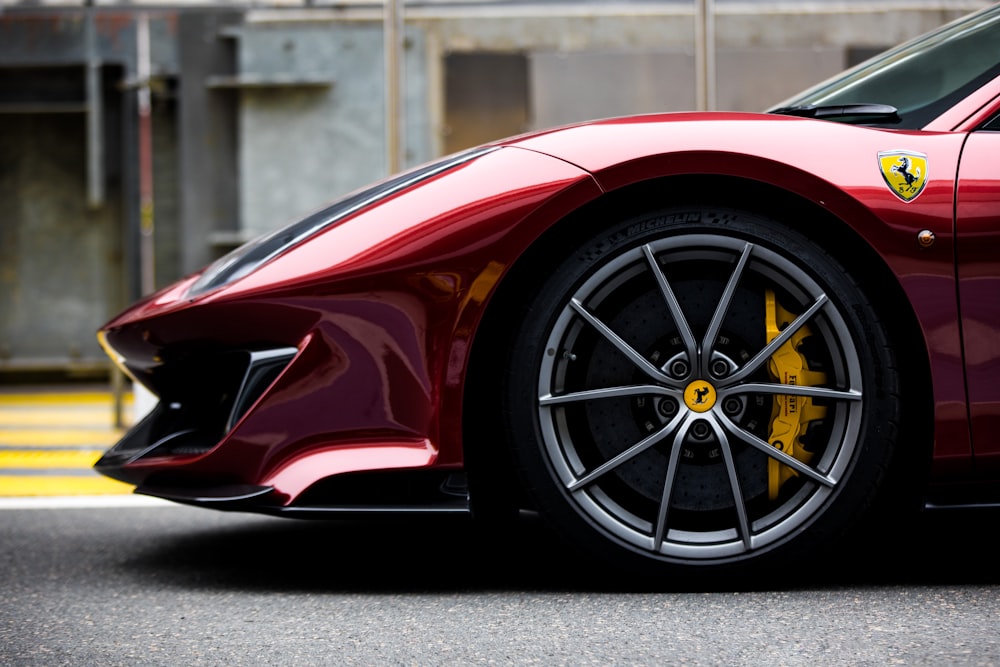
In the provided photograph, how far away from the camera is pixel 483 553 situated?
2.66m

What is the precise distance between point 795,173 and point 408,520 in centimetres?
100

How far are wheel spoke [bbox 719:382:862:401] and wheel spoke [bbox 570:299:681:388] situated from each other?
108mm

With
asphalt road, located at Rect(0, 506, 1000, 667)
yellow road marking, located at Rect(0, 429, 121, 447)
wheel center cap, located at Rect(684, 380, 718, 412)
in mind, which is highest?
wheel center cap, located at Rect(684, 380, 718, 412)

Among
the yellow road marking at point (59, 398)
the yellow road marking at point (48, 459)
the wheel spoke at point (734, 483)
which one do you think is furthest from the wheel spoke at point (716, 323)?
the yellow road marking at point (59, 398)

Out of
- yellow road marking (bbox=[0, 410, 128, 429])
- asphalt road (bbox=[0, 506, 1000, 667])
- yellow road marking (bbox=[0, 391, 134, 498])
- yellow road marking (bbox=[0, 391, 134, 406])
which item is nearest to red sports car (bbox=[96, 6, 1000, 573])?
asphalt road (bbox=[0, 506, 1000, 667])

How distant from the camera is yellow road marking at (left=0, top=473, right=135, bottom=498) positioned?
3.81m

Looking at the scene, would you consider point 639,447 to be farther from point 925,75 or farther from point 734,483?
point 925,75

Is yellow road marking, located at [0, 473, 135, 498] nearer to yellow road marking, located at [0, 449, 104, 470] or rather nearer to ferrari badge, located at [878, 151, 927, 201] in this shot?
yellow road marking, located at [0, 449, 104, 470]

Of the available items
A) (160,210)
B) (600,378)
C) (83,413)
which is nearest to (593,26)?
(160,210)

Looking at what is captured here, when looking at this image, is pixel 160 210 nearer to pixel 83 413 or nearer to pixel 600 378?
pixel 83 413

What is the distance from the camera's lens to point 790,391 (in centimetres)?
217

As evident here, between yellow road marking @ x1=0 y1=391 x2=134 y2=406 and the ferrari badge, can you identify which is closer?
the ferrari badge

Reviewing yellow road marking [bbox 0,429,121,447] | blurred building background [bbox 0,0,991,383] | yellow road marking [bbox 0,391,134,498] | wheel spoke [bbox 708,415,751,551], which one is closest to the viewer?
wheel spoke [bbox 708,415,751,551]

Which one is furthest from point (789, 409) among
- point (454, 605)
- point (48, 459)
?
point (48, 459)
